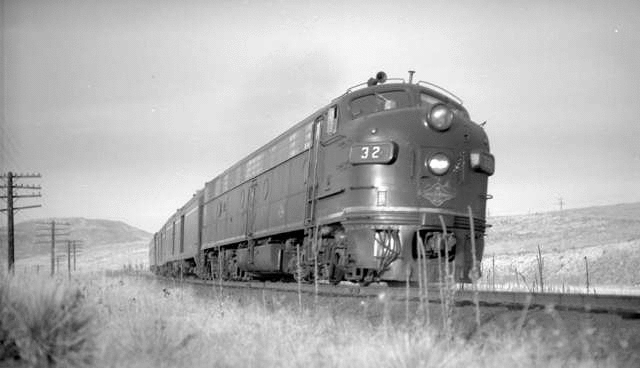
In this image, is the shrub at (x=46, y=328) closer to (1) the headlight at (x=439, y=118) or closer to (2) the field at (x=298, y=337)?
(2) the field at (x=298, y=337)

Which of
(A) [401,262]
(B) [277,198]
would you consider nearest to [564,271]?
(B) [277,198]

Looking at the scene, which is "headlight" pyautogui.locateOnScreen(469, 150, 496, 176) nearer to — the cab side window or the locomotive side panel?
the cab side window

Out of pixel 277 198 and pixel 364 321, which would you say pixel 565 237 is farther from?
pixel 364 321

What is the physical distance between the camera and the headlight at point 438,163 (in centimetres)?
1074

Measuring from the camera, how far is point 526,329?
6.38m

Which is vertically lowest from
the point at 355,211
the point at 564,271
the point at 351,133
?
the point at 564,271

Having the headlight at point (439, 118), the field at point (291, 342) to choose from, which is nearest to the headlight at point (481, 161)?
the headlight at point (439, 118)

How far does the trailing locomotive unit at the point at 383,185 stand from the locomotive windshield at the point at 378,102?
0.02 m

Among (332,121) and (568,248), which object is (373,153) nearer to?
(332,121)

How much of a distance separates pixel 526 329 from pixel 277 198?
Result: 29.1ft

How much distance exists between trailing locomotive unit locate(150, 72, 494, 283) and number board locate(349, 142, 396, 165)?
18 millimetres

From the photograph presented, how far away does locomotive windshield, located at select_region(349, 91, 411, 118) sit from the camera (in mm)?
11633

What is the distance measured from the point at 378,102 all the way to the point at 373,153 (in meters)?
1.48

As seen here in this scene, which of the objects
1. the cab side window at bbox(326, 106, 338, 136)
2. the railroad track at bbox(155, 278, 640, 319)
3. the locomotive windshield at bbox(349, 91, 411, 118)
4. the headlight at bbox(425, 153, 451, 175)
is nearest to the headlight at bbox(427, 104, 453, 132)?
the headlight at bbox(425, 153, 451, 175)
